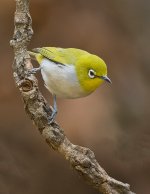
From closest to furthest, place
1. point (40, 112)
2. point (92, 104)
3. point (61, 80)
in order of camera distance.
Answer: point (40, 112) → point (61, 80) → point (92, 104)

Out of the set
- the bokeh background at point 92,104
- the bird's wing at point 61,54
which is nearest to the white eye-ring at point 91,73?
the bird's wing at point 61,54

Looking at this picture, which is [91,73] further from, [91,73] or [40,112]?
[40,112]

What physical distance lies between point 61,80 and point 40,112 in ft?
A: 0.61

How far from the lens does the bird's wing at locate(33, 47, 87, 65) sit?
6.81 feet

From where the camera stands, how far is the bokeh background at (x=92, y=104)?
4117 millimetres

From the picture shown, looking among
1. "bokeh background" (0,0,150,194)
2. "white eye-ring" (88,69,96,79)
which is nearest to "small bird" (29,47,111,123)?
"white eye-ring" (88,69,96,79)

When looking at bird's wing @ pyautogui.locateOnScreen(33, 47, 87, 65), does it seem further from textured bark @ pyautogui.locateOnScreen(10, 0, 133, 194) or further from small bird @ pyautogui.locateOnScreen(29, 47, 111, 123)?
textured bark @ pyautogui.locateOnScreen(10, 0, 133, 194)

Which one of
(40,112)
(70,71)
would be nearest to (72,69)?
(70,71)

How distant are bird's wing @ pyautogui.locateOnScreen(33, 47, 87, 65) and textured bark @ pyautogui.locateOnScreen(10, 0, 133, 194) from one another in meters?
0.18

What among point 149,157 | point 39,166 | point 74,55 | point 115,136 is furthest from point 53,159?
point 74,55

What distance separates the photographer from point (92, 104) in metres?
4.26

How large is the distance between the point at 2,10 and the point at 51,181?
4.85 ft

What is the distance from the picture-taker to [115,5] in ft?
14.6

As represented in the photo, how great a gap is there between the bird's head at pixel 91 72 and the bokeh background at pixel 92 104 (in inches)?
80.8
